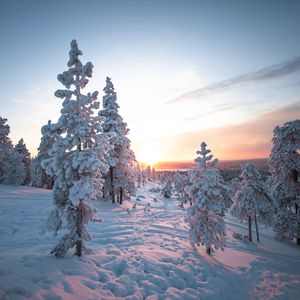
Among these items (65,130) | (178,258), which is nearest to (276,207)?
(178,258)

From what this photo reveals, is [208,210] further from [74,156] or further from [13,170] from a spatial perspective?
[13,170]

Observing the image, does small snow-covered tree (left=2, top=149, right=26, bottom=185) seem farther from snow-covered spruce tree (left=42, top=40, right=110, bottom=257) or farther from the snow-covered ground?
snow-covered spruce tree (left=42, top=40, right=110, bottom=257)

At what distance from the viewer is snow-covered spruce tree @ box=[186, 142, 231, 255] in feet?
45.1

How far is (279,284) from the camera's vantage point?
11.3 metres

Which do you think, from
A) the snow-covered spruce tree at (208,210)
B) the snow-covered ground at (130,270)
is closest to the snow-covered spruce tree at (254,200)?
the snow-covered ground at (130,270)

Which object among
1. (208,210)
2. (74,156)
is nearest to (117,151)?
(208,210)

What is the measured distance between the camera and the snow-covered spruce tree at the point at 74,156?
361 inches

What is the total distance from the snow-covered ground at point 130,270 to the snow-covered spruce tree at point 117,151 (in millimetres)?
10806

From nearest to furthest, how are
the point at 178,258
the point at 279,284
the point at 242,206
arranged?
the point at 279,284 < the point at 178,258 < the point at 242,206

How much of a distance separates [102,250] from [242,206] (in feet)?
63.9

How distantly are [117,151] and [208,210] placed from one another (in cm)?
1666

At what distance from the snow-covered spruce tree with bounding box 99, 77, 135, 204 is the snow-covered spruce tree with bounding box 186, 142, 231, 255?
14.4m

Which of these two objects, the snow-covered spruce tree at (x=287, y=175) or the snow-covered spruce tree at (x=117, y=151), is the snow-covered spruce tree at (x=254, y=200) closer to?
the snow-covered spruce tree at (x=287, y=175)

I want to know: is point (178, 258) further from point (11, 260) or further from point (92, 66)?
point (92, 66)
